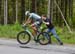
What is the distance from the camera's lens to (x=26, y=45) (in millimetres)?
16172

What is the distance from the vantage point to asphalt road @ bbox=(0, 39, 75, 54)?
14.0 metres

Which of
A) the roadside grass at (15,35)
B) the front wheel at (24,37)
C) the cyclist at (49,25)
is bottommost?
the roadside grass at (15,35)

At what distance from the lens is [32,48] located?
15.3 metres

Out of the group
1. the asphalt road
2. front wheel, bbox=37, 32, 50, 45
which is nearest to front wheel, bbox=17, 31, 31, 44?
the asphalt road

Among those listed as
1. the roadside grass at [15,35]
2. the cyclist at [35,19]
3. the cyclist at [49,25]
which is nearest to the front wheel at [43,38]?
the cyclist at [49,25]

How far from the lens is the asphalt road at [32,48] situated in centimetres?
1398

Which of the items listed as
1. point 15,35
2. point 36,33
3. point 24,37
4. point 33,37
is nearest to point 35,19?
point 36,33

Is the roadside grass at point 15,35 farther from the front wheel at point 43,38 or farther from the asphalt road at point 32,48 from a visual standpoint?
the asphalt road at point 32,48

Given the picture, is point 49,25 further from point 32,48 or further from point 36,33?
point 32,48

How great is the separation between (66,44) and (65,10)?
46.3ft

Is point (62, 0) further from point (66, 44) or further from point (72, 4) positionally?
point (66, 44)

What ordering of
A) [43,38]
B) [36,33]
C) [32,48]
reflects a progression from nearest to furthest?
[32,48]
[43,38]
[36,33]

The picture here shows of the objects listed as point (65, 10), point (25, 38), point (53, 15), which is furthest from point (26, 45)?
point (65, 10)

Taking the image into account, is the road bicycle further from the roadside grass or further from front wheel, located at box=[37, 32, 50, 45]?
the roadside grass
